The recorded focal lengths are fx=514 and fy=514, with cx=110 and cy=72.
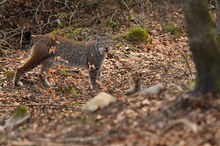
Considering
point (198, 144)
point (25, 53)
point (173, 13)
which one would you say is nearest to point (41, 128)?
point (198, 144)

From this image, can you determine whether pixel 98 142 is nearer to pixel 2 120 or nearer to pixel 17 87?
pixel 2 120

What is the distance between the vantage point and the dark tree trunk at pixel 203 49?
6.39m

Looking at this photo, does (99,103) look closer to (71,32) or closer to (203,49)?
(203,49)

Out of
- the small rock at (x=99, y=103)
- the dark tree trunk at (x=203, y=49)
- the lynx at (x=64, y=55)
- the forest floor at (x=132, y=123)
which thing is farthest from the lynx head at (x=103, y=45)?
the dark tree trunk at (x=203, y=49)

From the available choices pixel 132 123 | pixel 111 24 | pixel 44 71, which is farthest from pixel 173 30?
pixel 132 123

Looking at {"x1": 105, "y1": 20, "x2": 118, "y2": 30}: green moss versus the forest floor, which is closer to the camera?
the forest floor

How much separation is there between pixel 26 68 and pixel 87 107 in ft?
16.6

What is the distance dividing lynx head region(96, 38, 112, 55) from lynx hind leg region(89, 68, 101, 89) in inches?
17.6

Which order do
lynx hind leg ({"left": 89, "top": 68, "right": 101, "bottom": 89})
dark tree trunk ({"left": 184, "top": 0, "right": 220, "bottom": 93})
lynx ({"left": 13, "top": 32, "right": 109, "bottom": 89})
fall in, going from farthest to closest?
lynx ({"left": 13, "top": 32, "right": 109, "bottom": 89}) < lynx hind leg ({"left": 89, "top": 68, "right": 101, "bottom": 89}) < dark tree trunk ({"left": 184, "top": 0, "right": 220, "bottom": 93})

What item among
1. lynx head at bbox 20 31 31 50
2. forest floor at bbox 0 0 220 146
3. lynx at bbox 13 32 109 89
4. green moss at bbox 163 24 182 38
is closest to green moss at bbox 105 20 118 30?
green moss at bbox 163 24 182 38

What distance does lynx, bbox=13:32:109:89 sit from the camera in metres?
11.7

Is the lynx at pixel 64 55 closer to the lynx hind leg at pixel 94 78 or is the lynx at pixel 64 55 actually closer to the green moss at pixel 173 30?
the lynx hind leg at pixel 94 78

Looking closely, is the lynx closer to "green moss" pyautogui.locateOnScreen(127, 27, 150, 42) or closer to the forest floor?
the forest floor

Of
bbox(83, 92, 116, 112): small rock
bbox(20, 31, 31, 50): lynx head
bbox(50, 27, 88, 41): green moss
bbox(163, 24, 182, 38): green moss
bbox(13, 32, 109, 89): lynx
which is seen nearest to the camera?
bbox(83, 92, 116, 112): small rock
